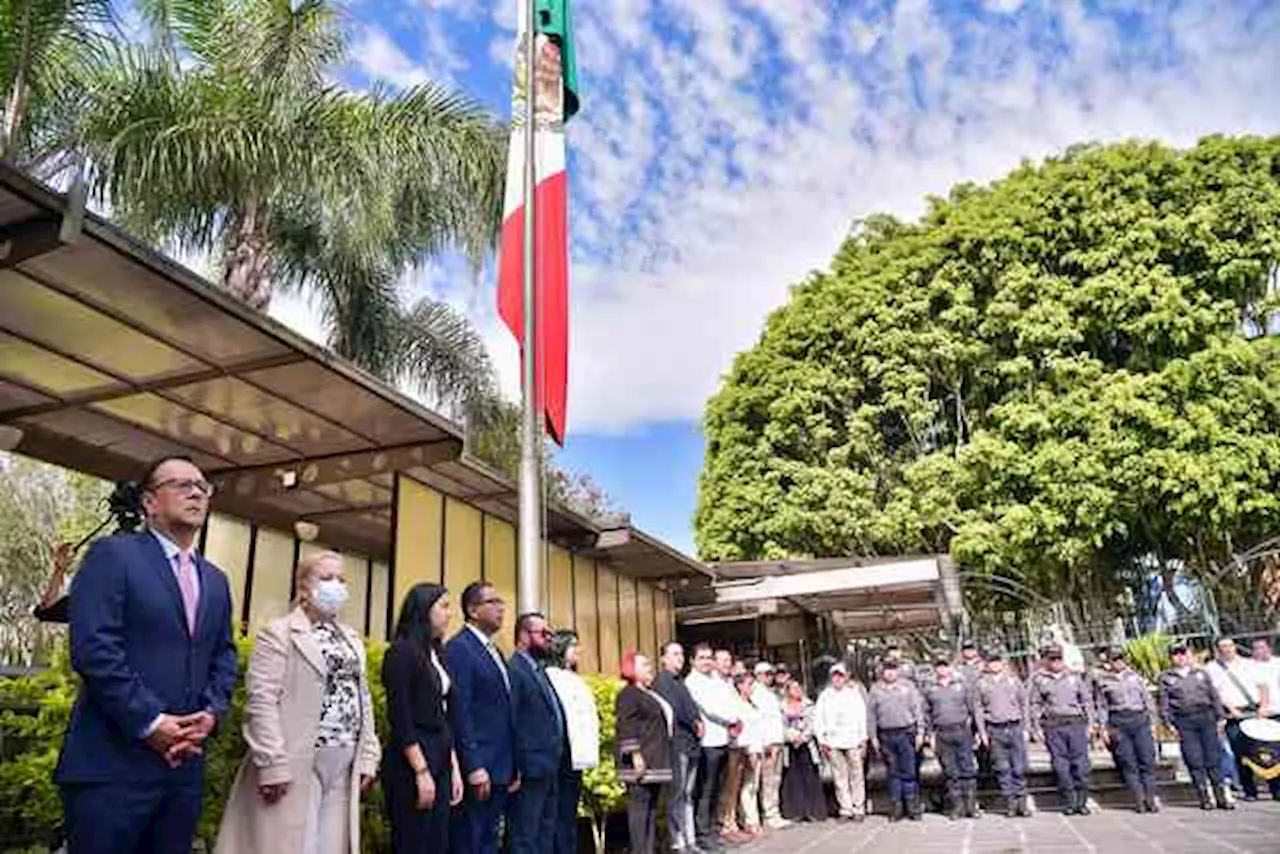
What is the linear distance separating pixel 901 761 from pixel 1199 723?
2913mm

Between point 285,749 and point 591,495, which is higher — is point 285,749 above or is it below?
below

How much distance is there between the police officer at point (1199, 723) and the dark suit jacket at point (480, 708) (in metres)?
7.75

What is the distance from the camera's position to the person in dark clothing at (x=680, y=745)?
745 cm

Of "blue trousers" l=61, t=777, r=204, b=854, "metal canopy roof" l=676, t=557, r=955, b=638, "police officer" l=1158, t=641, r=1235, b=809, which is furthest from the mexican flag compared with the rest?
"police officer" l=1158, t=641, r=1235, b=809

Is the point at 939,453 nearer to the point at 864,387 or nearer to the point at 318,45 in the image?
the point at 864,387

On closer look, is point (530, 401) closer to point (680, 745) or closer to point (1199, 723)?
point (680, 745)

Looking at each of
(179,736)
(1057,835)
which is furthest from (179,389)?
(1057,835)

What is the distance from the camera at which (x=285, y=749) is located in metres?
3.62

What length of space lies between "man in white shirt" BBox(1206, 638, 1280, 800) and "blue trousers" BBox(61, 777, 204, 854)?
33.5 ft

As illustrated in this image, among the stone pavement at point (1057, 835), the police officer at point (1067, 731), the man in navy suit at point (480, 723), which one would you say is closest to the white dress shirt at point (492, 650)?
the man in navy suit at point (480, 723)

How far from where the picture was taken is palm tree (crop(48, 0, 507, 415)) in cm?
1048

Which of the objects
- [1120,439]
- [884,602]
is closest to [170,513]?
[884,602]

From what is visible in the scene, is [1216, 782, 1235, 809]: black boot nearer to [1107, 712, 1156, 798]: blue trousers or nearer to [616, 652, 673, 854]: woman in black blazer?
[1107, 712, 1156, 798]: blue trousers

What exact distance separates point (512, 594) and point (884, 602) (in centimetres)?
849
